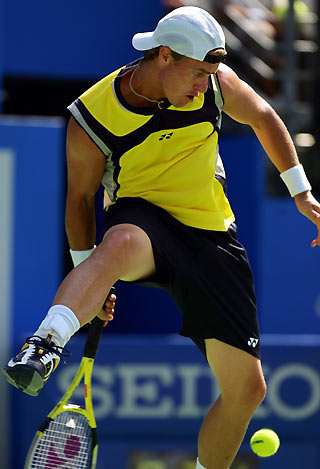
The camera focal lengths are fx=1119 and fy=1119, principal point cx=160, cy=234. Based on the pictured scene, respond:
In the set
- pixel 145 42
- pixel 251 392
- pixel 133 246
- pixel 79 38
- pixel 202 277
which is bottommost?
pixel 251 392

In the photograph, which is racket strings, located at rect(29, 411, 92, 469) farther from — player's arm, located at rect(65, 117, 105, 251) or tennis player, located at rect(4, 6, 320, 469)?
player's arm, located at rect(65, 117, 105, 251)

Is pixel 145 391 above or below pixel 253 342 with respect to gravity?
below

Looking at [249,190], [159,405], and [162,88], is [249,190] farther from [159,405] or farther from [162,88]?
[162,88]

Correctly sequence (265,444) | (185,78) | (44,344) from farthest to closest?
(265,444), (185,78), (44,344)

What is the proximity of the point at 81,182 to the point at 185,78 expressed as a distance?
620 millimetres

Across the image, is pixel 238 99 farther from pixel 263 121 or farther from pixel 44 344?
pixel 44 344

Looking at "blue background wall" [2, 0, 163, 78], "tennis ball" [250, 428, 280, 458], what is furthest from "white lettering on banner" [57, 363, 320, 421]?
"blue background wall" [2, 0, 163, 78]

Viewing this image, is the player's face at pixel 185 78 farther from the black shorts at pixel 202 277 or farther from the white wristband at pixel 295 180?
the white wristband at pixel 295 180

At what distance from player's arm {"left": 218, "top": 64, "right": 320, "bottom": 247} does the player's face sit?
0.26 metres

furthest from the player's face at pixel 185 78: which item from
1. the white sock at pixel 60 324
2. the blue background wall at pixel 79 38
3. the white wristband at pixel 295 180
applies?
the blue background wall at pixel 79 38

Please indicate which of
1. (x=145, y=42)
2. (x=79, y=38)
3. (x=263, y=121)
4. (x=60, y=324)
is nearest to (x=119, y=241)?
(x=60, y=324)

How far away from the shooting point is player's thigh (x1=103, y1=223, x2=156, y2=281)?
427 centimetres

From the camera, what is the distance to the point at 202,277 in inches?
183

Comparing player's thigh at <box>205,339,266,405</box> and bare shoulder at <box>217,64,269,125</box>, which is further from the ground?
bare shoulder at <box>217,64,269,125</box>
